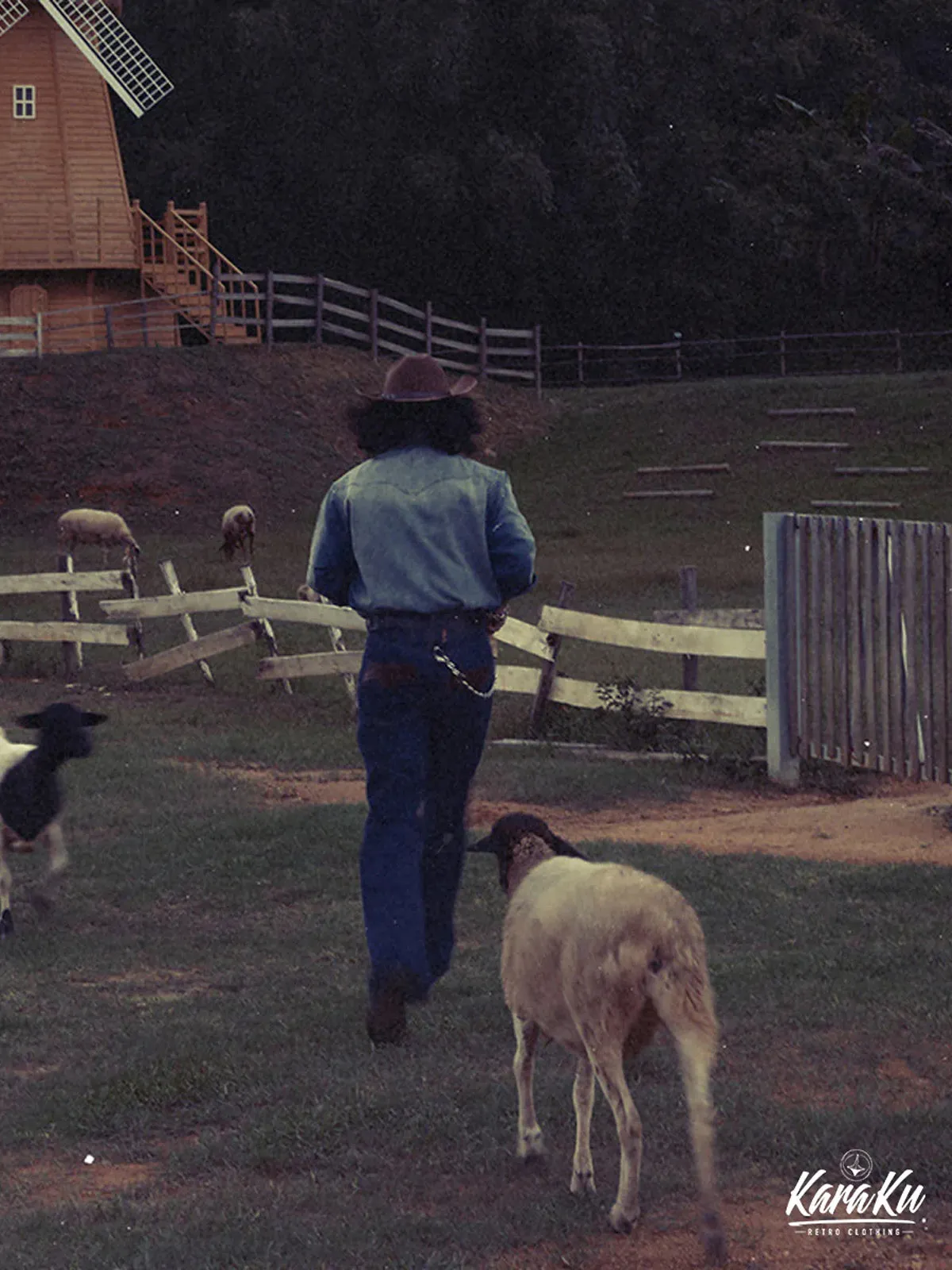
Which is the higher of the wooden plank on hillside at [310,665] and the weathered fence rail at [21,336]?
the weathered fence rail at [21,336]

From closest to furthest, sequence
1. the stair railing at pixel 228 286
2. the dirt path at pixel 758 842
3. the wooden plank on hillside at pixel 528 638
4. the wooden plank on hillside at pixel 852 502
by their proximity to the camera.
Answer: the dirt path at pixel 758 842 < the wooden plank on hillside at pixel 528 638 < the wooden plank on hillside at pixel 852 502 < the stair railing at pixel 228 286

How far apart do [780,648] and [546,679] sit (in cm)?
262

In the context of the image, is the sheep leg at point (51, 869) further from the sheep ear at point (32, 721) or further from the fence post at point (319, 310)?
the fence post at point (319, 310)

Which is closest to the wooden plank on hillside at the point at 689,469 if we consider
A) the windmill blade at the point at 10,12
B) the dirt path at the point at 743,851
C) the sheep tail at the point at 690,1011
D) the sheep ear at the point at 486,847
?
the windmill blade at the point at 10,12

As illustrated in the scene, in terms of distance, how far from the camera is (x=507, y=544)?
23.9ft

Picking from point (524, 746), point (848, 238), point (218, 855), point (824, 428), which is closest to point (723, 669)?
point (524, 746)

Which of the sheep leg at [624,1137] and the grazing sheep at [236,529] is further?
the grazing sheep at [236,529]

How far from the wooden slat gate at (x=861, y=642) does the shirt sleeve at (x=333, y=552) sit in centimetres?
493

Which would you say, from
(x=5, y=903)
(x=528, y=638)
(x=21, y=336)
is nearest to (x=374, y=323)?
(x=21, y=336)

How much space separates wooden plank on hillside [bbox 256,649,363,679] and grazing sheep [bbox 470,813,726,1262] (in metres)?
10.4

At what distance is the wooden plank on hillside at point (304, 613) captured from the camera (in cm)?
1614

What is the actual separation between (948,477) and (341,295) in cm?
2028

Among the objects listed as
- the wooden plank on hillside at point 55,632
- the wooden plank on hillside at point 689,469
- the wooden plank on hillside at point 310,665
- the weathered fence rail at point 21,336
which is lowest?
the wooden plank on hillside at point 310,665

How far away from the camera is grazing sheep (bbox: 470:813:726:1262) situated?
213 inches
